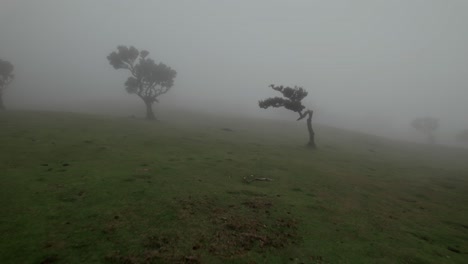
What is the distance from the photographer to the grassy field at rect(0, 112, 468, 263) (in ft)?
40.2

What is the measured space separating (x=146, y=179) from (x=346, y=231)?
1352 centimetres

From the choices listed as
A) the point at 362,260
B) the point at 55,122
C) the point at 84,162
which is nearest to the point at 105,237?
the point at 362,260

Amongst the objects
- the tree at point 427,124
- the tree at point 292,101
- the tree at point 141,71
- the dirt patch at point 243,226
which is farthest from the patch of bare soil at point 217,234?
the tree at point 427,124

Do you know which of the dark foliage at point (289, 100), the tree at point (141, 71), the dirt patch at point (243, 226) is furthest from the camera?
the tree at point (141, 71)

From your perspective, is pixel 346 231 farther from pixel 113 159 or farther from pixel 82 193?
pixel 113 159

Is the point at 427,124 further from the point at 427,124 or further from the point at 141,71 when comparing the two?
the point at 141,71

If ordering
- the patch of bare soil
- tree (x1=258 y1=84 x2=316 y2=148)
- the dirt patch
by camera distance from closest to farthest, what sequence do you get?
the patch of bare soil → the dirt patch → tree (x1=258 y1=84 x2=316 y2=148)

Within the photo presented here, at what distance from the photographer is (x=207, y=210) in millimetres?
16547

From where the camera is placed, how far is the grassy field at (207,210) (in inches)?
482

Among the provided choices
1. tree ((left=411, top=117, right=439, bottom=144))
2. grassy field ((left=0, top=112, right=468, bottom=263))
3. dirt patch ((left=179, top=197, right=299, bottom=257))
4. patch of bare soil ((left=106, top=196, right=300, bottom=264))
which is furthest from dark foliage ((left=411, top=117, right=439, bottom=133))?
patch of bare soil ((left=106, top=196, right=300, bottom=264))

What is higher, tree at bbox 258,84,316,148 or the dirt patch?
tree at bbox 258,84,316,148

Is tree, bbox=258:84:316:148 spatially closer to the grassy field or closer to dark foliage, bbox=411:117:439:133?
the grassy field

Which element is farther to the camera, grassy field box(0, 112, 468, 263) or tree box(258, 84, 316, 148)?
tree box(258, 84, 316, 148)

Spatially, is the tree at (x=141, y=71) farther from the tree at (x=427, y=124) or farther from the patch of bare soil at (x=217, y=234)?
the tree at (x=427, y=124)
